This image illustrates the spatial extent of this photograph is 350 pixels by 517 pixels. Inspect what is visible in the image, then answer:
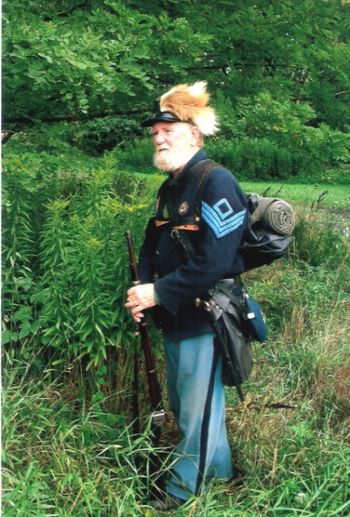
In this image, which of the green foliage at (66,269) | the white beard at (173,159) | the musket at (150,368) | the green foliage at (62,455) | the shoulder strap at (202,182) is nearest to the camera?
the green foliage at (62,455)

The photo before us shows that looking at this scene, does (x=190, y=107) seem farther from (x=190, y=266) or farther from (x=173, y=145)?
(x=190, y=266)

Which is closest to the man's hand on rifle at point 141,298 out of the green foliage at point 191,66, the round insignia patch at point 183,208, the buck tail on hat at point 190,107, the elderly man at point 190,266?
the elderly man at point 190,266

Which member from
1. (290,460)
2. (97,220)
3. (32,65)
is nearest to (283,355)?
(290,460)

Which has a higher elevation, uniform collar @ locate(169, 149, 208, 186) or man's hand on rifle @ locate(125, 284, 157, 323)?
uniform collar @ locate(169, 149, 208, 186)

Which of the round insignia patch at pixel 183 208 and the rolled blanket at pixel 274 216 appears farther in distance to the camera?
the rolled blanket at pixel 274 216

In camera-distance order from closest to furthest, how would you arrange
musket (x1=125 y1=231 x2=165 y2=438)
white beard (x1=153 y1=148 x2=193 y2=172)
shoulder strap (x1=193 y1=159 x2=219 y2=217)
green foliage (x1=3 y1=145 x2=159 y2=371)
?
shoulder strap (x1=193 y1=159 x2=219 y2=217) < white beard (x1=153 y1=148 x2=193 y2=172) < musket (x1=125 y1=231 x2=165 y2=438) < green foliage (x1=3 y1=145 x2=159 y2=371)

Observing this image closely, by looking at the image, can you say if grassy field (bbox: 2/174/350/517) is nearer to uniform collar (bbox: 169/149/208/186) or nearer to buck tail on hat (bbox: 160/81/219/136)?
uniform collar (bbox: 169/149/208/186)

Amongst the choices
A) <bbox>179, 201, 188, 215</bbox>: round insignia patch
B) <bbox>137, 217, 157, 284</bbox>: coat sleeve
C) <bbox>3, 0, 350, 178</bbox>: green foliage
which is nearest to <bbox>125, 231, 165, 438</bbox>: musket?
<bbox>137, 217, 157, 284</bbox>: coat sleeve

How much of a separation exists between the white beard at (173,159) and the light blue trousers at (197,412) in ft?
2.57

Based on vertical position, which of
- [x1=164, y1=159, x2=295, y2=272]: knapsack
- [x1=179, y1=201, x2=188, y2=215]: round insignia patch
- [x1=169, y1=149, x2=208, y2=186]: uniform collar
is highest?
[x1=169, y1=149, x2=208, y2=186]: uniform collar

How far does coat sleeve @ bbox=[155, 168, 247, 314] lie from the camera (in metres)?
3.05

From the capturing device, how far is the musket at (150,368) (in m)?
3.42

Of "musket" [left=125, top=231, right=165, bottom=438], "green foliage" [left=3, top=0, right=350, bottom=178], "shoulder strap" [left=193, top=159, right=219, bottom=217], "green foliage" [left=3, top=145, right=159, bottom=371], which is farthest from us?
"green foliage" [left=3, top=0, right=350, bottom=178]

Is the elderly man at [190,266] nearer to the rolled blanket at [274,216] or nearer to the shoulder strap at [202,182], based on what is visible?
the shoulder strap at [202,182]
